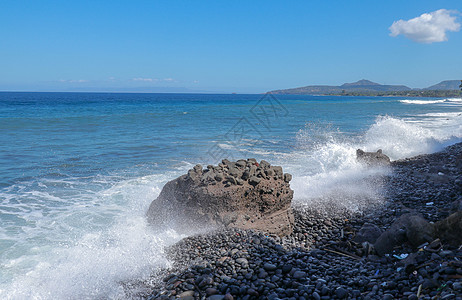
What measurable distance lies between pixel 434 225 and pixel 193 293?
3.63m

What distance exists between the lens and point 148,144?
1670 cm

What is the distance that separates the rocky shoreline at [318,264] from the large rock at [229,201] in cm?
32

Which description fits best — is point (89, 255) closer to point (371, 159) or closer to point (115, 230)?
point (115, 230)

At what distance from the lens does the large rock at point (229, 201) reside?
20.8 feet

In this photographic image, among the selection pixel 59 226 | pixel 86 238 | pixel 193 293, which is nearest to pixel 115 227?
pixel 86 238

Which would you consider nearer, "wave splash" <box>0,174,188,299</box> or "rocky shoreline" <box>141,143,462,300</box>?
"rocky shoreline" <box>141,143,462,300</box>

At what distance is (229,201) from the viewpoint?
638cm

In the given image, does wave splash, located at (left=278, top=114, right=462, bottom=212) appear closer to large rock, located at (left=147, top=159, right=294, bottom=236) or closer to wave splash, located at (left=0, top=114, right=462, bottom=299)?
wave splash, located at (left=0, top=114, right=462, bottom=299)

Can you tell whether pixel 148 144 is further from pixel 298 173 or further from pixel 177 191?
pixel 177 191

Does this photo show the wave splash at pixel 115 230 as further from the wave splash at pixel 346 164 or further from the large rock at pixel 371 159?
the large rock at pixel 371 159

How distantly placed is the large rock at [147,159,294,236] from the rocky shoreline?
1.06ft

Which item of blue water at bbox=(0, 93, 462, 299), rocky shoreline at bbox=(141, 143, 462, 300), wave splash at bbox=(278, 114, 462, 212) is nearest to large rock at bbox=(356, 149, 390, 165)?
wave splash at bbox=(278, 114, 462, 212)

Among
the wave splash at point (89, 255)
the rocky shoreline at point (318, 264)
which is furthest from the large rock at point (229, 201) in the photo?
the wave splash at point (89, 255)

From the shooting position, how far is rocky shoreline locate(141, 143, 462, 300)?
12.4 feet
